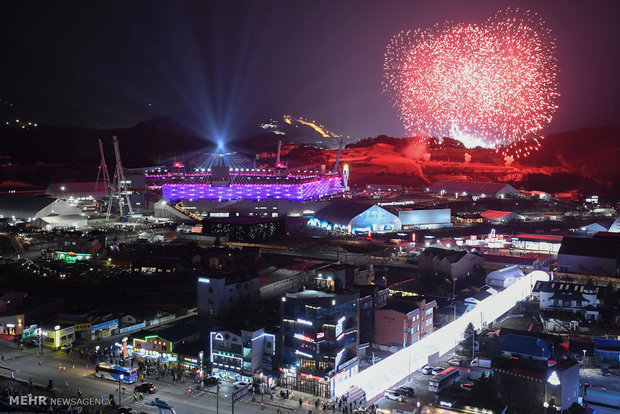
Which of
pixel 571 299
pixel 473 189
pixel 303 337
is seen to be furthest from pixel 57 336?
pixel 473 189

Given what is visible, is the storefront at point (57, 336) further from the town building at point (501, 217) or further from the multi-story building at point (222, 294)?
the town building at point (501, 217)

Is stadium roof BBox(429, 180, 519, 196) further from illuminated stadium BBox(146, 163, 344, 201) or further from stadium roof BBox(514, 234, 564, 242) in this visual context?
stadium roof BBox(514, 234, 564, 242)

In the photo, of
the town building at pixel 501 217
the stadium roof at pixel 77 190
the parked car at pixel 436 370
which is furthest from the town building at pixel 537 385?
the stadium roof at pixel 77 190

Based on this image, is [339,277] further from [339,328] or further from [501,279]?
[501,279]

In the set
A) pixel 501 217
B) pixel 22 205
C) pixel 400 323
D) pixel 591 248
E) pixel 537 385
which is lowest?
pixel 537 385

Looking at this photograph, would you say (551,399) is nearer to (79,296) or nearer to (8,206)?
(79,296)
